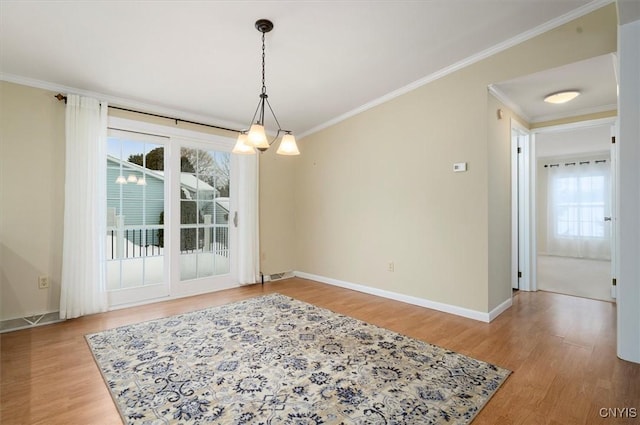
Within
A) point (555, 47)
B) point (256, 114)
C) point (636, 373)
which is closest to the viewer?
point (636, 373)

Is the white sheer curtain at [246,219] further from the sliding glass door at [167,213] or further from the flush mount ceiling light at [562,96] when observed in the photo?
the flush mount ceiling light at [562,96]

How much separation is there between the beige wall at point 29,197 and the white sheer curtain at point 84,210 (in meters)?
0.14

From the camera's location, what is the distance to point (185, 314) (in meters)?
3.32

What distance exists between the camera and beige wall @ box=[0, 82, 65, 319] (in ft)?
9.84

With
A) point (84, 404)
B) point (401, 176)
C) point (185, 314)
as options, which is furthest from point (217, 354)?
point (401, 176)

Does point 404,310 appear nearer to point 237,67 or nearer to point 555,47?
point 555,47

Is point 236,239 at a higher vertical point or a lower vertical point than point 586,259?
higher

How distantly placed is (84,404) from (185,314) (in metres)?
1.59

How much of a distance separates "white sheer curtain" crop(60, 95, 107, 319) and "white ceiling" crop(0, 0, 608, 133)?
0.40 metres

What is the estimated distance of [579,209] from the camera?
7.17 metres

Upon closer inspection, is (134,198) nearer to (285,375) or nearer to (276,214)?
(276,214)

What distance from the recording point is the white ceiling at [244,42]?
7.25 feet

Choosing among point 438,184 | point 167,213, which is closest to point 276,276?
point 167,213

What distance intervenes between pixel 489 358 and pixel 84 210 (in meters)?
4.33
